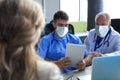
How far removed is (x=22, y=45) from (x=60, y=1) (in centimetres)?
532

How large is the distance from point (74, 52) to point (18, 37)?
148 cm

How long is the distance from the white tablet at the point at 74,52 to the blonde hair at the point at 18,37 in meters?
1.39

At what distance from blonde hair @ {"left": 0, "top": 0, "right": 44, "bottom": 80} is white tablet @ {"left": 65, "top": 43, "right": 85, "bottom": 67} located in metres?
1.39

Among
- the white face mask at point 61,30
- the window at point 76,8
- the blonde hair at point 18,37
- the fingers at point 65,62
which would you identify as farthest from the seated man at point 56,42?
the window at point 76,8

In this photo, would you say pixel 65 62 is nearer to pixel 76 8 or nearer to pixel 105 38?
pixel 105 38

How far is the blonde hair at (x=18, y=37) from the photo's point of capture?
91 cm

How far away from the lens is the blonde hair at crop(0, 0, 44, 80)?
2.98 feet

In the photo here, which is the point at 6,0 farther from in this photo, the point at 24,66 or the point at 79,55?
the point at 79,55

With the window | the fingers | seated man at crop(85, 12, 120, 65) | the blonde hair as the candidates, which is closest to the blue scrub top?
the fingers

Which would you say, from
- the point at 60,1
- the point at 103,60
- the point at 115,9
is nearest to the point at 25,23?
the point at 103,60

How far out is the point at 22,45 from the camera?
3.04 feet

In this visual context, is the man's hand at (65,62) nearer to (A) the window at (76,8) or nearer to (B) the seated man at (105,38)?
(B) the seated man at (105,38)

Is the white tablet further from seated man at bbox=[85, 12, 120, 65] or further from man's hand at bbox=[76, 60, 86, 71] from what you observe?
seated man at bbox=[85, 12, 120, 65]

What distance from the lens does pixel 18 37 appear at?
91 cm
